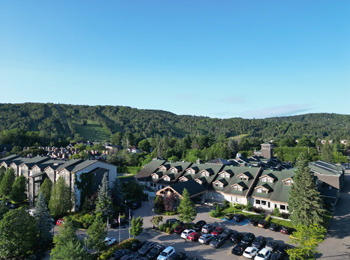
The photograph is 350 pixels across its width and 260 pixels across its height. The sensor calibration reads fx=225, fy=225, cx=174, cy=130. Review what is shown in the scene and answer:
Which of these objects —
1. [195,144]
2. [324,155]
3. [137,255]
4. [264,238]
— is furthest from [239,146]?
[137,255]

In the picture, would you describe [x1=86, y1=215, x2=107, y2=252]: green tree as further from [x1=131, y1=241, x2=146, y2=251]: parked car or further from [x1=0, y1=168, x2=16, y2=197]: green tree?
[x1=0, y1=168, x2=16, y2=197]: green tree

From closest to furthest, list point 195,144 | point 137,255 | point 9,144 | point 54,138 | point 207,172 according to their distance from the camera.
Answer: point 137,255 < point 207,172 < point 195,144 < point 9,144 < point 54,138

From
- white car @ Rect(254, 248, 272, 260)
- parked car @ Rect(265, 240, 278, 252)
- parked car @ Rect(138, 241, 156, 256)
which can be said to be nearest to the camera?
white car @ Rect(254, 248, 272, 260)

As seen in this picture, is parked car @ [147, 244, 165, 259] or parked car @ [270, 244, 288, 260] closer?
parked car @ [270, 244, 288, 260]

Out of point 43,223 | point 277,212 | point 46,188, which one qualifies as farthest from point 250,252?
point 46,188

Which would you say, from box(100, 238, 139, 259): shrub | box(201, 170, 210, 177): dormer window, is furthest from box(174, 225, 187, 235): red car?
box(201, 170, 210, 177): dormer window

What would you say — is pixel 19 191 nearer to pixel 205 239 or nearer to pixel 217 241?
pixel 205 239

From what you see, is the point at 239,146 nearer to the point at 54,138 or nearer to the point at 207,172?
the point at 207,172
